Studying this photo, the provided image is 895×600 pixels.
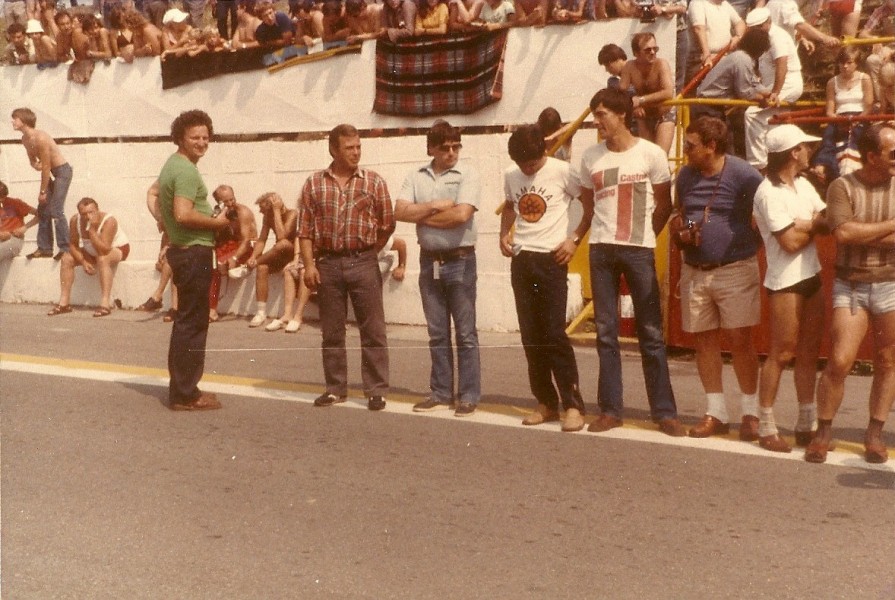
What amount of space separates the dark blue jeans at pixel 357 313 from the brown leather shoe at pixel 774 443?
102 inches

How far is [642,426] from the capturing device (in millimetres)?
7898

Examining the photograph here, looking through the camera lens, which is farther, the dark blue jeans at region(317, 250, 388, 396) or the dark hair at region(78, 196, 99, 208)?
the dark hair at region(78, 196, 99, 208)

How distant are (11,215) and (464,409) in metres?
10.3

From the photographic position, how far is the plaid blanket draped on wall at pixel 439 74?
47.2 feet

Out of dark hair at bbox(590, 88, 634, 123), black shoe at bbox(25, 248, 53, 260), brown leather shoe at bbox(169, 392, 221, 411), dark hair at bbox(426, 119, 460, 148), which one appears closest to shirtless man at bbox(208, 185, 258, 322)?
black shoe at bbox(25, 248, 53, 260)

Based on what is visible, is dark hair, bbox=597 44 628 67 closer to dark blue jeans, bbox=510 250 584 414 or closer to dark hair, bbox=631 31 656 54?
dark hair, bbox=631 31 656 54

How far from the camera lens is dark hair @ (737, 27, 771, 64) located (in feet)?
40.0

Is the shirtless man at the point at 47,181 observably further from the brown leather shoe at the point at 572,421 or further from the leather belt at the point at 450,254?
the brown leather shoe at the point at 572,421

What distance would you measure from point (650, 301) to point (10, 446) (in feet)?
12.4

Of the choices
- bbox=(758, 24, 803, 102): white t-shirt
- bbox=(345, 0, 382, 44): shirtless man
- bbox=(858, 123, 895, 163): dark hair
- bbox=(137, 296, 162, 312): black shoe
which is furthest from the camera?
bbox=(345, 0, 382, 44): shirtless man

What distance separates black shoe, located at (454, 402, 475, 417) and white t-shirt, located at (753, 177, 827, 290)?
216 centimetres

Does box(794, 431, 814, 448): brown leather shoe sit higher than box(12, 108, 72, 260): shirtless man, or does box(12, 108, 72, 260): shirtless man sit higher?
box(12, 108, 72, 260): shirtless man

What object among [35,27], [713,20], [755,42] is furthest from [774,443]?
[35,27]

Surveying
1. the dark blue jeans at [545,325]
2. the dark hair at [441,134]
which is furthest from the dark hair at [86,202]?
the dark blue jeans at [545,325]
